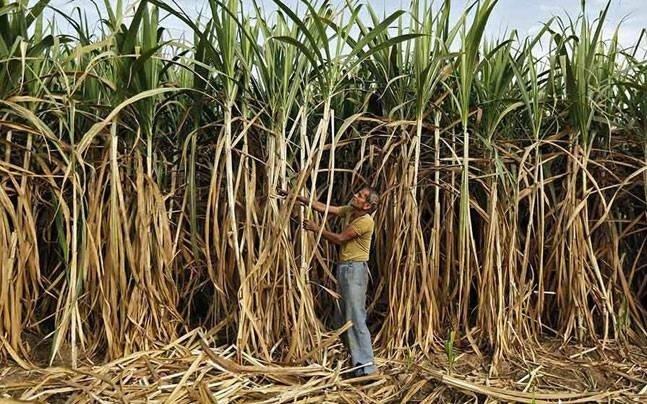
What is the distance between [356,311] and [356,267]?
0.59ft

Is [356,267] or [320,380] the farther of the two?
[356,267]

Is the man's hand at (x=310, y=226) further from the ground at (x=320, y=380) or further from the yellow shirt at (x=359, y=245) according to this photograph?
the ground at (x=320, y=380)

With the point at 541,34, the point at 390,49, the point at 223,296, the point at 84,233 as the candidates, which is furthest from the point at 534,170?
the point at 84,233

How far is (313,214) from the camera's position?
113 inches

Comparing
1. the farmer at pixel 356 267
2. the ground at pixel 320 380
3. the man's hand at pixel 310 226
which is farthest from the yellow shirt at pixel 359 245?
the ground at pixel 320 380

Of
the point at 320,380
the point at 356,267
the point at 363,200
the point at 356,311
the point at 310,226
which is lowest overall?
the point at 320,380

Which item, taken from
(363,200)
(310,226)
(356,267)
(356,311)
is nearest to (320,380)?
(356,311)

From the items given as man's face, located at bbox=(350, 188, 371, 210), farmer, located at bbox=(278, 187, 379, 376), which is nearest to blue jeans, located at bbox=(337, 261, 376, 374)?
farmer, located at bbox=(278, 187, 379, 376)

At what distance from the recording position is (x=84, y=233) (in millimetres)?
2533

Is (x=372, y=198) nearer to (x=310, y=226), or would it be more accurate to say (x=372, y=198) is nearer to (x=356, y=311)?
(x=310, y=226)

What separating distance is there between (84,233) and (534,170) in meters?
1.97

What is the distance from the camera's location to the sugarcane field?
2.54 meters

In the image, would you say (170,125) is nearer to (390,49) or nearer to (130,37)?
(130,37)

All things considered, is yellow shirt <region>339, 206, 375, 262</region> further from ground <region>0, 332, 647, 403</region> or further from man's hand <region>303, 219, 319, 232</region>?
ground <region>0, 332, 647, 403</region>
